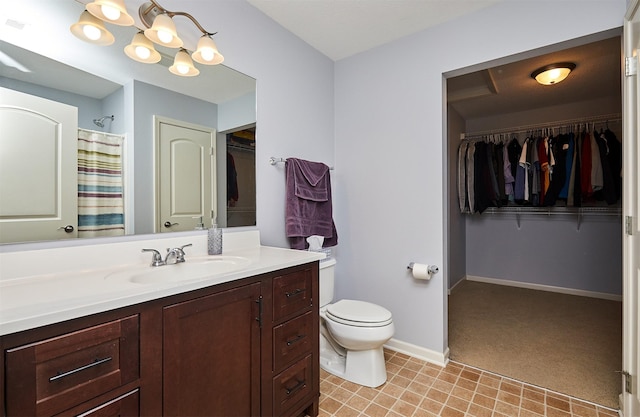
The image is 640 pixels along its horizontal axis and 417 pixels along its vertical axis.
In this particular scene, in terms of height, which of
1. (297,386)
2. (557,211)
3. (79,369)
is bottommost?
(297,386)

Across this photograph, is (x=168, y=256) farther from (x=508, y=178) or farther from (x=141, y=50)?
(x=508, y=178)

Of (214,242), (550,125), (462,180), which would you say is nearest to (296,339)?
(214,242)

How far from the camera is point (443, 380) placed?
6.22ft

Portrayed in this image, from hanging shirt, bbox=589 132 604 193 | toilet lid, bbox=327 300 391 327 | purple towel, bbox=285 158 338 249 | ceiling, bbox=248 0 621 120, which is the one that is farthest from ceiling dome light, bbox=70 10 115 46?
hanging shirt, bbox=589 132 604 193

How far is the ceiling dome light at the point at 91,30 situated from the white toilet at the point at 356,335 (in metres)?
1.62

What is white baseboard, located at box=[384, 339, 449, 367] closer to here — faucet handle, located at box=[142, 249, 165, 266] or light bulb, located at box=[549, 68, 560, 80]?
faucet handle, located at box=[142, 249, 165, 266]

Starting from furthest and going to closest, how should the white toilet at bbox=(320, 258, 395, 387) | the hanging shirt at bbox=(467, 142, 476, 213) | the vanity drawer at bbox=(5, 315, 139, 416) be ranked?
the hanging shirt at bbox=(467, 142, 476, 213), the white toilet at bbox=(320, 258, 395, 387), the vanity drawer at bbox=(5, 315, 139, 416)

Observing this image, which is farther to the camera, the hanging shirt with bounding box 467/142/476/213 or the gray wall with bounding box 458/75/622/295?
the hanging shirt with bounding box 467/142/476/213

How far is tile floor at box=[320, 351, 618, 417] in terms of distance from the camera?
159cm

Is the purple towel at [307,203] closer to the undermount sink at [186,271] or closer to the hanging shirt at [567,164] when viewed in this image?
the undermount sink at [186,271]

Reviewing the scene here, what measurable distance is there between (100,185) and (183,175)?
38 cm

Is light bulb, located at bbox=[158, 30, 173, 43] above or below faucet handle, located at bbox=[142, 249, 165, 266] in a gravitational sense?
above

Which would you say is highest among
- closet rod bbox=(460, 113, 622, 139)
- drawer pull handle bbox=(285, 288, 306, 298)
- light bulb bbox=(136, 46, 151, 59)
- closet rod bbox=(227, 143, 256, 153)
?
closet rod bbox=(460, 113, 622, 139)

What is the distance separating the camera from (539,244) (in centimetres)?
383
